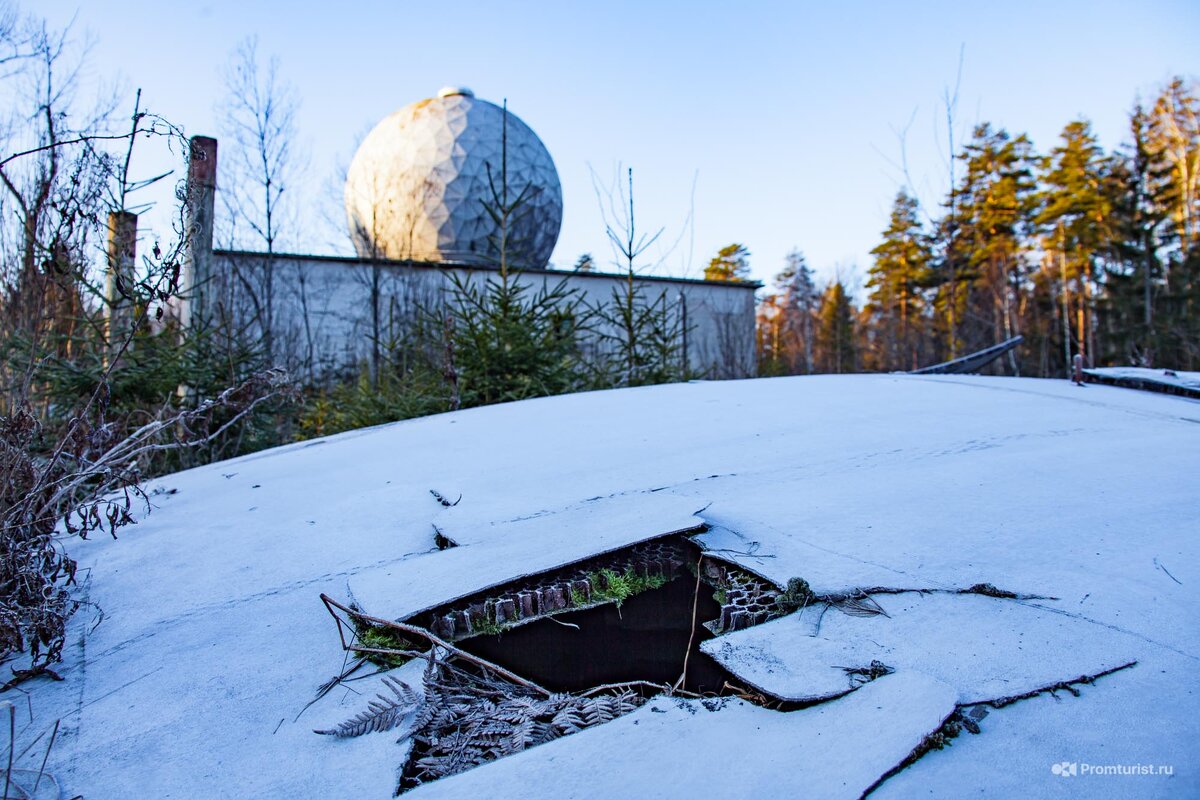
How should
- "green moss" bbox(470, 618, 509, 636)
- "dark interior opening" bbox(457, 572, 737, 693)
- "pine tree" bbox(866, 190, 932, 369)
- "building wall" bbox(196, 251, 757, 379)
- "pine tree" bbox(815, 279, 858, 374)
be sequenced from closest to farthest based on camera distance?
"dark interior opening" bbox(457, 572, 737, 693) < "green moss" bbox(470, 618, 509, 636) < "building wall" bbox(196, 251, 757, 379) < "pine tree" bbox(815, 279, 858, 374) < "pine tree" bbox(866, 190, 932, 369)

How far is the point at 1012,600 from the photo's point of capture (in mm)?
1389

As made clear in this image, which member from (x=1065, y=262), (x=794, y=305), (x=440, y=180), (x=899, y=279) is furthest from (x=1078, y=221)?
(x=440, y=180)

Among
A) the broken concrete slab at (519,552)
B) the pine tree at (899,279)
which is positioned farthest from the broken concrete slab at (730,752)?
the pine tree at (899,279)

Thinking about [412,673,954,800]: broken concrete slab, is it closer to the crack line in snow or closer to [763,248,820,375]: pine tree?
the crack line in snow

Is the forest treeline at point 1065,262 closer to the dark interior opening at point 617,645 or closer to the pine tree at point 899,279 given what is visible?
the pine tree at point 899,279

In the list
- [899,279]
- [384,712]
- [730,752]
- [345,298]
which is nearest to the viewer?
[730,752]

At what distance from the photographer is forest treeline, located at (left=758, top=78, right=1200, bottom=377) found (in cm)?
2184

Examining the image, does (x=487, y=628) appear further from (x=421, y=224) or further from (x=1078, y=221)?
(x=1078, y=221)

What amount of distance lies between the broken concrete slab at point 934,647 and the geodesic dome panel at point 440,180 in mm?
13213

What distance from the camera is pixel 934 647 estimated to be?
1.23 m

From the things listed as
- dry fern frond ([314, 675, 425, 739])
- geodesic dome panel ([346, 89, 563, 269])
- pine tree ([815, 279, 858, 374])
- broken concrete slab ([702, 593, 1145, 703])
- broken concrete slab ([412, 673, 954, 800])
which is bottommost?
dry fern frond ([314, 675, 425, 739])

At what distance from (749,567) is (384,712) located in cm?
85

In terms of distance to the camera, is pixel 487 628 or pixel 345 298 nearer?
pixel 487 628

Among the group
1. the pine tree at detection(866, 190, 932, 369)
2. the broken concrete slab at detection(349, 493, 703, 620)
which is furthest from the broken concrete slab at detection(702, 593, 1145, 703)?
the pine tree at detection(866, 190, 932, 369)
